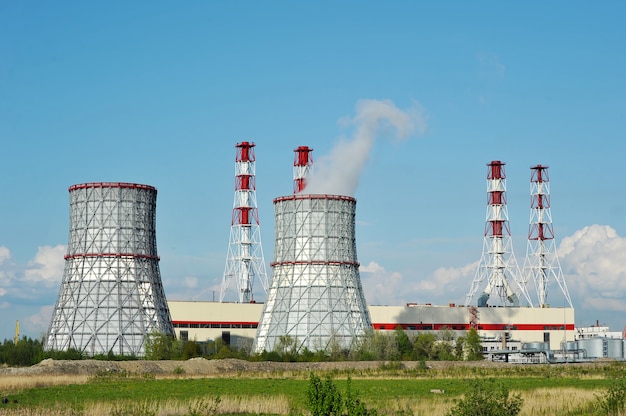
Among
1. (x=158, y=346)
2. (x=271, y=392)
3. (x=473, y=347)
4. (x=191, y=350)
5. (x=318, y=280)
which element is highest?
(x=318, y=280)

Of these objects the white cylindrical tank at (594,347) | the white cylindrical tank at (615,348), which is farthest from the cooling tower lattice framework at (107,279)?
the white cylindrical tank at (615,348)

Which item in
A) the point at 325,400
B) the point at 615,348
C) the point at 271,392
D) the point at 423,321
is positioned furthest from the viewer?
the point at 615,348

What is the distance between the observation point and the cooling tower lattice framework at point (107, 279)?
72.4 metres

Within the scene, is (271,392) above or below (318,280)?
below

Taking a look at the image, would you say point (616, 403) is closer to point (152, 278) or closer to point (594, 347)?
point (152, 278)

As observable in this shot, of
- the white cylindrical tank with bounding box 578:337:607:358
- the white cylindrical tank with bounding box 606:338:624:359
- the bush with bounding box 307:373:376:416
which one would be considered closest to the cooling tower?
the white cylindrical tank with bounding box 578:337:607:358

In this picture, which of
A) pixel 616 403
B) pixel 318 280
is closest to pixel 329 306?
pixel 318 280

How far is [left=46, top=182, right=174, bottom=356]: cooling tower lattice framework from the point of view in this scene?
72438mm

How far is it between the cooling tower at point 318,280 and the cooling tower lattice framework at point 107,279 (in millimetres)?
10350

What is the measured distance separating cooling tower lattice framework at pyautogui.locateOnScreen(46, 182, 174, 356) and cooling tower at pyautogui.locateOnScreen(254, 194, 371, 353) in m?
10.4

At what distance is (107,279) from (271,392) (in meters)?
35.1

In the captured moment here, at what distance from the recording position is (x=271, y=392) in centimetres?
4078

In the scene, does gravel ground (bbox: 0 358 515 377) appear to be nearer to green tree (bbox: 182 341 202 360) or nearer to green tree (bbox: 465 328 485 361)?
green tree (bbox: 182 341 202 360)

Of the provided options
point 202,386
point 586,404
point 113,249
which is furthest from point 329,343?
point 586,404
